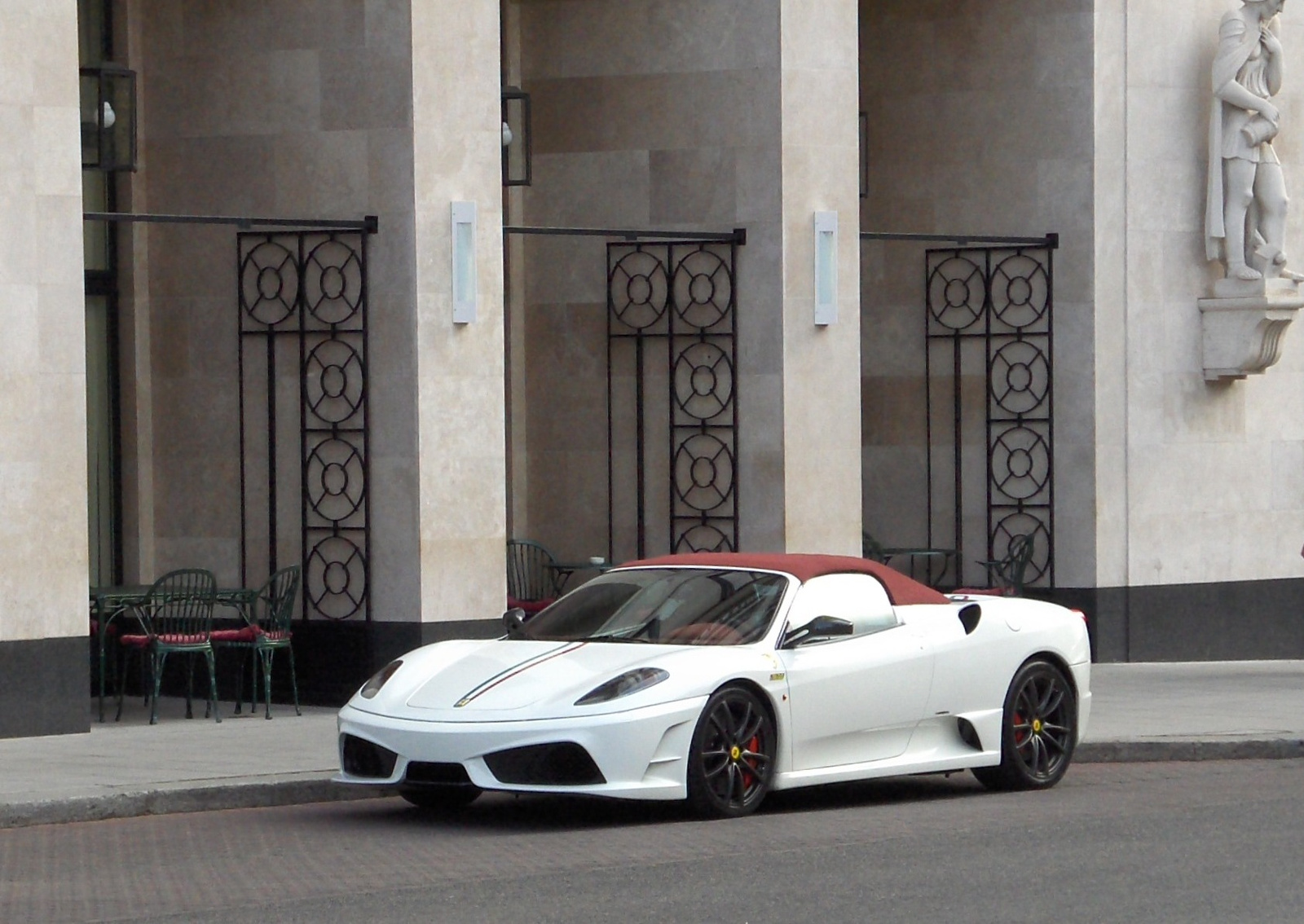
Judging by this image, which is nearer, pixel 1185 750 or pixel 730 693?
pixel 730 693

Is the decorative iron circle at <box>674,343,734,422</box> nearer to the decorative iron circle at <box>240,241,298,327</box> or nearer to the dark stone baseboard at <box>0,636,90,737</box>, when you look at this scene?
the decorative iron circle at <box>240,241,298,327</box>

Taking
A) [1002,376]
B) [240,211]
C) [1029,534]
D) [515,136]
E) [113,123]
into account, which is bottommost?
[1029,534]

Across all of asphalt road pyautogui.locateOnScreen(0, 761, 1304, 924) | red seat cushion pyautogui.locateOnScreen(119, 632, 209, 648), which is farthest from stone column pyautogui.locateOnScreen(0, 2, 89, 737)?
asphalt road pyautogui.locateOnScreen(0, 761, 1304, 924)

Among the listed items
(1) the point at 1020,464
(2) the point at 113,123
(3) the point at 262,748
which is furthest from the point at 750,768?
(1) the point at 1020,464

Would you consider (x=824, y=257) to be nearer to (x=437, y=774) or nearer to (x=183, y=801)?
(x=183, y=801)

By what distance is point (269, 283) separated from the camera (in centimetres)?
1678

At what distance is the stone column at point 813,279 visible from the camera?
700 inches

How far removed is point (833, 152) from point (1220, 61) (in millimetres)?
4389

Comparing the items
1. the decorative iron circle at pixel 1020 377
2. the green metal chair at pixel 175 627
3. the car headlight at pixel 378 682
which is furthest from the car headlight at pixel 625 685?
the decorative iron circle at pixel 1020 377

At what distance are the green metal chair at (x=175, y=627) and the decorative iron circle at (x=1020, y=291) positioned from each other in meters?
7.67

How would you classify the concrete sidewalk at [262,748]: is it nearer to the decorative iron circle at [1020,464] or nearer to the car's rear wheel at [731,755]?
the car's rear wheel at [731,755]

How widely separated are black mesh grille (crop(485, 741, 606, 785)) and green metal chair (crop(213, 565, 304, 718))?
5276mm

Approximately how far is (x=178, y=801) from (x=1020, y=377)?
428 inches

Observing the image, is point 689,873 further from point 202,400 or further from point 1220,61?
point 1220,61
